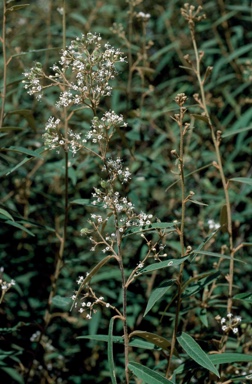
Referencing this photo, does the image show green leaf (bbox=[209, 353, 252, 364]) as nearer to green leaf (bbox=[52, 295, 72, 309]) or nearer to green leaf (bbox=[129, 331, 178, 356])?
green leaf (bbox=[129, 331, 178, 356])

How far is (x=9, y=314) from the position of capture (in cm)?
319

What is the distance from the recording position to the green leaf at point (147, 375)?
6.23ft

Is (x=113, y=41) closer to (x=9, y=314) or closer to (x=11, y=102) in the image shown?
(x=11, y=102)

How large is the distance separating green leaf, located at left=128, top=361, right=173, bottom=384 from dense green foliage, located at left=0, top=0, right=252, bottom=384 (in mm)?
173

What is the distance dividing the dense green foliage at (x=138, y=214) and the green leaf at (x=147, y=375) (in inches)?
6.8

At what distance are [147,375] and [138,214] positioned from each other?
4.10 ft

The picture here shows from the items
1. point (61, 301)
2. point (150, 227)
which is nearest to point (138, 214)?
point (61, 301)

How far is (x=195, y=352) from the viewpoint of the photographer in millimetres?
1951

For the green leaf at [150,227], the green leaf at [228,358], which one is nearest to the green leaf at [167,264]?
the green leaf at [150,227]

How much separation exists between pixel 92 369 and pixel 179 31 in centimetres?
259

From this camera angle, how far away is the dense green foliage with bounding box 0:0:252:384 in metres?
2.64

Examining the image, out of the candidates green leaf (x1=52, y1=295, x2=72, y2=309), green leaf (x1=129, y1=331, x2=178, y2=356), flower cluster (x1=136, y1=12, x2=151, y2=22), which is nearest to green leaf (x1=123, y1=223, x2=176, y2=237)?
green leaf (x1=129, y1=331, x2=178, y2=356)

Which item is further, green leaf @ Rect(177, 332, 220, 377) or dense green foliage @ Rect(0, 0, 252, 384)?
dense green foliage @ Rect(0, 0, 252, 384)

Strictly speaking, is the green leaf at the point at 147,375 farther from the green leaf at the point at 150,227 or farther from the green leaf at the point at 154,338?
the green leaf at the point at 150,227
